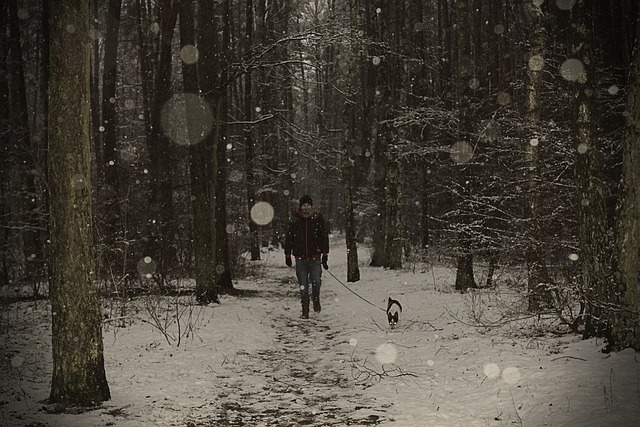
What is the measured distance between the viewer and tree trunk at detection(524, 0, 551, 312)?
8672mm

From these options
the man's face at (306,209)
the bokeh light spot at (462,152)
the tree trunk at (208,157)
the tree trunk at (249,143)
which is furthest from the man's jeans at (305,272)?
the tree trunk at (249,143)

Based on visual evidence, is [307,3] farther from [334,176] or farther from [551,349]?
[551,349]

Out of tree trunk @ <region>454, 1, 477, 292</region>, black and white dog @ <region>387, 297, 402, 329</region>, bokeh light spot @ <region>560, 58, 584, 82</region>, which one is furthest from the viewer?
tree trunk @ <region>454, 1, 477, 292</region>

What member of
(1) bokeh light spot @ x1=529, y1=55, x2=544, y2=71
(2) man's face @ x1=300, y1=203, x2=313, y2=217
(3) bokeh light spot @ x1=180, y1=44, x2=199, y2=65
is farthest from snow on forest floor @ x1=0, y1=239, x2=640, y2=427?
(3) bokeh light spot @ x1=180, y1=44, x2=199, y2=65

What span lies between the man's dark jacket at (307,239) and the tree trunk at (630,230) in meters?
6.19

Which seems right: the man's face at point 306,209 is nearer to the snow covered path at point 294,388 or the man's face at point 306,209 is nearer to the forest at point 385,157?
the forest at point 385,157

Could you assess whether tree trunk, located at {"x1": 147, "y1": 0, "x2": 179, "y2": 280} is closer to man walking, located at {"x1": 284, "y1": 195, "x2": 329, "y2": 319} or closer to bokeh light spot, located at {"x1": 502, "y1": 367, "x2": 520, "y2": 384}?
man walking, located at {"x1": 284, "y1": 195, "x2": 329, "y2": 319}

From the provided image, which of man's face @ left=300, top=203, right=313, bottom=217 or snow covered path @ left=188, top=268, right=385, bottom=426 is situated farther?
man's face @ left=300, top=203, right=313, bottom=217

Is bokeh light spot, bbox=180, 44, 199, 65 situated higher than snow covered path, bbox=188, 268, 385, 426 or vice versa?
bokeh light spot, bbox=180, 44, 199, 65

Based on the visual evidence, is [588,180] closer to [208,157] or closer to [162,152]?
[208,157]

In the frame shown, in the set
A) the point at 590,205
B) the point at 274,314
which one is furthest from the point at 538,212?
the point at 274,314

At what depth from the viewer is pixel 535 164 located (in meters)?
9.15

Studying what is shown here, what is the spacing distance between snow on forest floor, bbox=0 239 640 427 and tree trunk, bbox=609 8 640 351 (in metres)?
0.27

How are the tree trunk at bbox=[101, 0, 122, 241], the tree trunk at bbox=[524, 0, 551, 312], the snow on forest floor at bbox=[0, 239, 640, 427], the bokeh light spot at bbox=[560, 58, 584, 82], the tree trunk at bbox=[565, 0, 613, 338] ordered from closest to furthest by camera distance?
the snow on forest floor at bbox=[0, 239, 640, 427] < the tree trunk at bbox=[565, 0, 613, 338] < the bokeh light spot at bbox=[560, 58, 584, 82] < the tree trunk at bbox=[524, 0, 551, 312] < the tree trunk at bbox=[101, 0, 122, 241]
